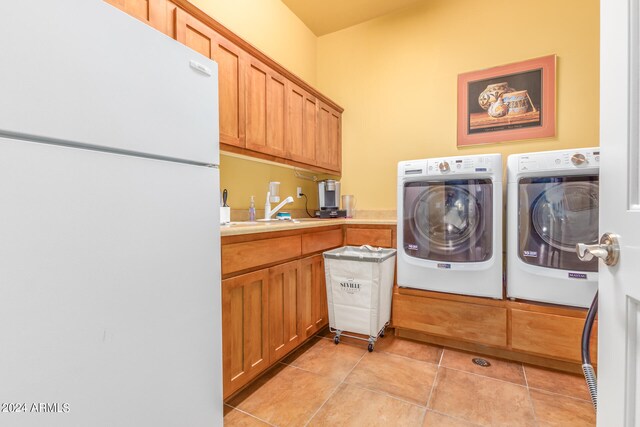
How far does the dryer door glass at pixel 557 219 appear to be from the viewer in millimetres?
1679

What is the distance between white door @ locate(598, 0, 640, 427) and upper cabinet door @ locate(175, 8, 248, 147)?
1591 millimetres

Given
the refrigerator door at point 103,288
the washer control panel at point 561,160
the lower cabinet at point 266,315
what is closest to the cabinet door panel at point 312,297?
the lower cabinet at point 266,315

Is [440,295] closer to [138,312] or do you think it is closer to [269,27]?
[138,312]

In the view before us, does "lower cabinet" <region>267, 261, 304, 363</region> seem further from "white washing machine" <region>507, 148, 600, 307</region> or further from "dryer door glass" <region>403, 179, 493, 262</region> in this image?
"white washing machine" <region>507, 148, 600, 307</region>

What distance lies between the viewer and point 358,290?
2.04m

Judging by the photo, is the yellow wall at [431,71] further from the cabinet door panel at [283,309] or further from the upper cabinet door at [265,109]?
the cabinet door panel at [283,309]

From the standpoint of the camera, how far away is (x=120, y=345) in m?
0.71

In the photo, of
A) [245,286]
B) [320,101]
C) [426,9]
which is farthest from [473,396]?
[426,9]

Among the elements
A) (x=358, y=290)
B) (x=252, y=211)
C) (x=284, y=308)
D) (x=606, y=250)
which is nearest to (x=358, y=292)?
(x=358, y=290)

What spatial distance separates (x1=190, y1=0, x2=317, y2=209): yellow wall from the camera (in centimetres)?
214

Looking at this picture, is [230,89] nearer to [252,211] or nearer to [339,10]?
[252,211]

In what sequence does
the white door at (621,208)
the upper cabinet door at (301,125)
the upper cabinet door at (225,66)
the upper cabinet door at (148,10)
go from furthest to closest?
the upper cabinet door at (301,125) → the upper cabinet door at (225,66) → the upper cabinet door at (148,10) → the white door at (621,208)

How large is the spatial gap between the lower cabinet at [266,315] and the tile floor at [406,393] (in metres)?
0.15

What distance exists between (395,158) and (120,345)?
2.69 meters
